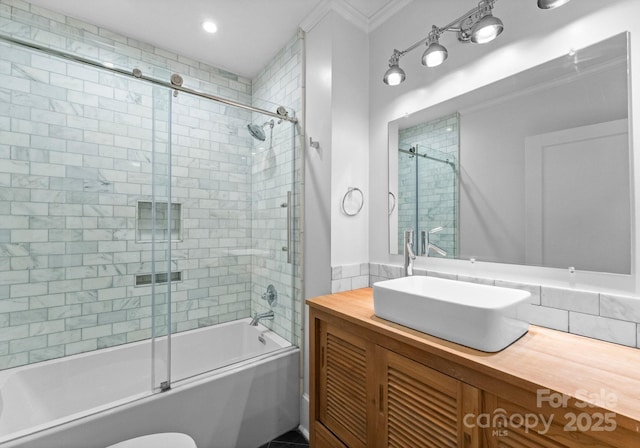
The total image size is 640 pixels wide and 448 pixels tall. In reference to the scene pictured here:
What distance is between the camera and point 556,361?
0.88 metres

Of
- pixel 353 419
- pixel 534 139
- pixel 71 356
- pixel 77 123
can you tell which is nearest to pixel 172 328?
pixel 71 356

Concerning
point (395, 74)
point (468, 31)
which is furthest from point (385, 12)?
point (468, 31)

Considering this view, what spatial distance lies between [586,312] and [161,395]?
6.70 feet

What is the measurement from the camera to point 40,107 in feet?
5.84

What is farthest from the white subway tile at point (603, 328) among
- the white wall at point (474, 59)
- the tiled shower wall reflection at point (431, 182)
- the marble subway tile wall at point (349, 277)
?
the marble subway tile wall at point (349, 277)

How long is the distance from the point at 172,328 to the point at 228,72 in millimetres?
2359

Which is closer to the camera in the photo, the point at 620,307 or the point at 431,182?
the point at 620,307

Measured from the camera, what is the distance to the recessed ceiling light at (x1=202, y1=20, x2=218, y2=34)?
209cm

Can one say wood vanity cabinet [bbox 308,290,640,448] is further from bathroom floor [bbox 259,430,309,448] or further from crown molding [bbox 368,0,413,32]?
crown molding [bbox 368,0,413,32]

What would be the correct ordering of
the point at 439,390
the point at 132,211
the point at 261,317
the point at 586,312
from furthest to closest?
1. the point at 261,317
2. the point at 132,211
3. the point at 586,312
4. the point at 439,390

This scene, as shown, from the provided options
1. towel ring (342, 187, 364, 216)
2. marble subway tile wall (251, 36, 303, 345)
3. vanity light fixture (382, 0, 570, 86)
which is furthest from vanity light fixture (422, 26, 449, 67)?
marble subway tile wall (251, 36, 303, 345)

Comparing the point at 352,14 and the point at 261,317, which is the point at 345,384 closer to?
the point at 261,317

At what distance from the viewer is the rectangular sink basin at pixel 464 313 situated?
0.93m

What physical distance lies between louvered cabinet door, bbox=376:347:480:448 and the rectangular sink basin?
143 millimetres
